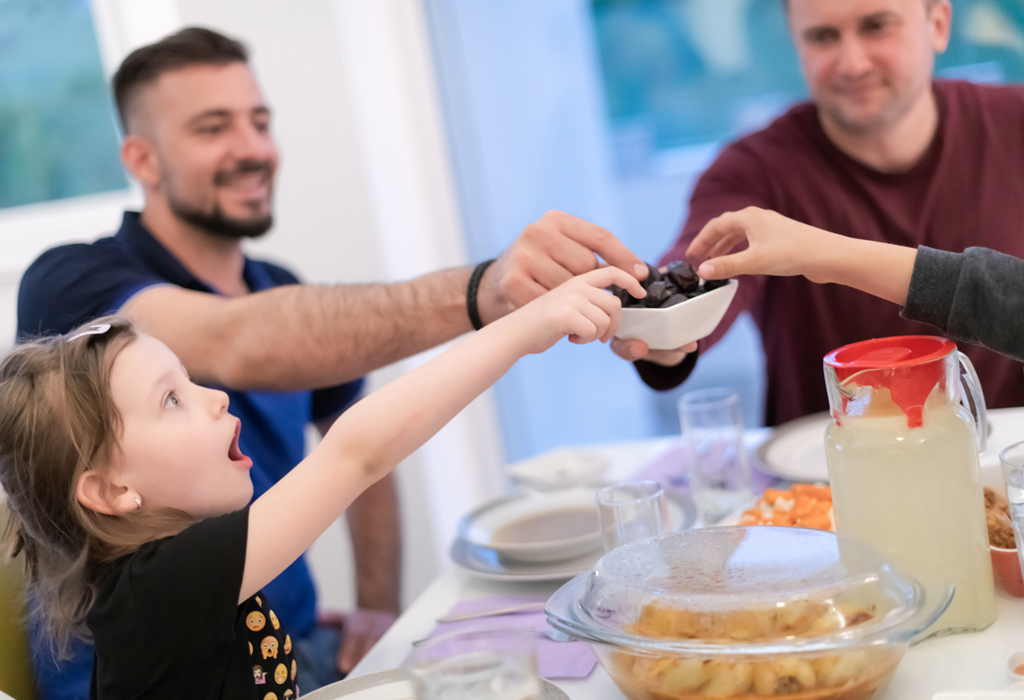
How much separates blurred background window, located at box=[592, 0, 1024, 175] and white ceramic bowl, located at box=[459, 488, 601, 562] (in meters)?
1.81

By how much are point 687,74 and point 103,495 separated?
7.95 feet

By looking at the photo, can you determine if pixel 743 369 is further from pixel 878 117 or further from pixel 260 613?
pixel 260 613

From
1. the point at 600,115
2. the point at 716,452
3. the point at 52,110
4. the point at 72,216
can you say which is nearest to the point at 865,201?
the point at 716,452

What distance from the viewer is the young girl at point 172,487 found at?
779 millimetres

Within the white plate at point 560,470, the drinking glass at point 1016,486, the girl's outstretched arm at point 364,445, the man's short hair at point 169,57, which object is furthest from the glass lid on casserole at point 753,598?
the man's short hair at point 169,57

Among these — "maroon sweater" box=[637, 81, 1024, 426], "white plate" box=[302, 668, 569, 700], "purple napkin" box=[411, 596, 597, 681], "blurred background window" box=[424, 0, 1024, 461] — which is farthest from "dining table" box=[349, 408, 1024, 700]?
"blurred background window" box=[424, 0, 1024, 461]

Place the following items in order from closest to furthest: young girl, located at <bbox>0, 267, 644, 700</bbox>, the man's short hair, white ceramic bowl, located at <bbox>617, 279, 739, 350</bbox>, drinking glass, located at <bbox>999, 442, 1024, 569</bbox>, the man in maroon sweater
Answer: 1. drinking glass, located at <bbox>999, 442, 1024, 569</bbox>
2. young girl, located at <bbox>0, 267, 644, 700</bbox>
3. white ceramic bowl, located at <bbox>617, 279, 739, 350</bbox>
4. the man in maroon sweater
5. the man's short hair

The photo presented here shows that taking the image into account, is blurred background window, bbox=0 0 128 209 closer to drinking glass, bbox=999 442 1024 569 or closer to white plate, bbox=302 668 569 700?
white plate, bbox=302 668 569 700

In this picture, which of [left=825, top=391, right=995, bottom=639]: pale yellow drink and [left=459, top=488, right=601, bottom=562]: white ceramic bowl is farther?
[left=459, top=488, right=601, bottom=562]: white ceramic bowl

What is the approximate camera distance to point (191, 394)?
0.91m

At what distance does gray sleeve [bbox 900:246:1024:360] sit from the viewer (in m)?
0.83

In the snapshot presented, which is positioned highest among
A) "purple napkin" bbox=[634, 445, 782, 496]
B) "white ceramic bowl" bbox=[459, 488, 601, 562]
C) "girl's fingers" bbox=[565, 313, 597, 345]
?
"girl's fingers" bbox=[565, 313, 597, 345]

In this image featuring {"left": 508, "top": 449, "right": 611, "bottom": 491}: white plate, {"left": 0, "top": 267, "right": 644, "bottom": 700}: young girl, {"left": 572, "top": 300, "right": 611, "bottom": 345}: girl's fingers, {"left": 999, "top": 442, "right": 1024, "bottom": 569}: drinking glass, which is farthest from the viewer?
{"left": 508, "top": 449, "right": 611, "bottom": 491}: white plate

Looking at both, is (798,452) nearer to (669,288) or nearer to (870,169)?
(669,288)
